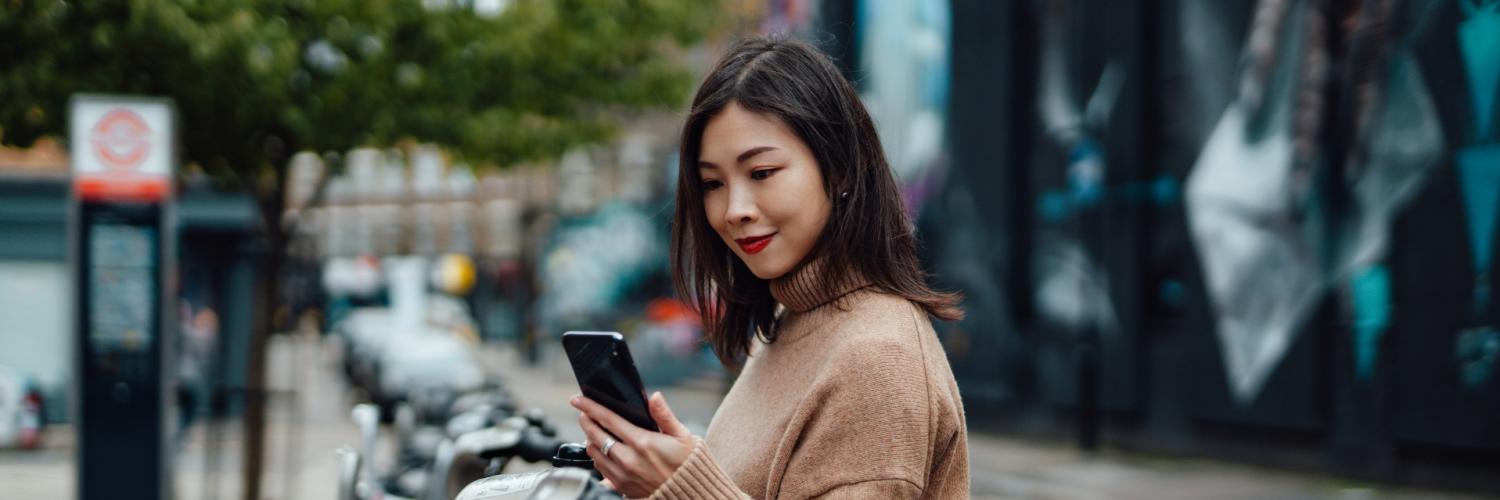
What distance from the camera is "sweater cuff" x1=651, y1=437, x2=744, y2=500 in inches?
70.8

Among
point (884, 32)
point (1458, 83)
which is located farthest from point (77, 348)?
point (884, 32)

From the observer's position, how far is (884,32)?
19.3 meters

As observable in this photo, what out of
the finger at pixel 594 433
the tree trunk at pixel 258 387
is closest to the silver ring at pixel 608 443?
the finger at pixel 594 433

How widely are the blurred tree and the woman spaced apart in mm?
6230

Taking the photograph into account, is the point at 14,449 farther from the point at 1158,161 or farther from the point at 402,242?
the point at 402,242

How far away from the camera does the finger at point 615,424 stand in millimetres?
1817

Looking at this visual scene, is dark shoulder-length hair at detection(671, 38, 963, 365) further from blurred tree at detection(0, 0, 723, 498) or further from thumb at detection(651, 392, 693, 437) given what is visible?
blurred tree at detection(0, 0, 723, 498)

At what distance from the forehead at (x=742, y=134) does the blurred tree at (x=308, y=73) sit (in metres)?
6.23

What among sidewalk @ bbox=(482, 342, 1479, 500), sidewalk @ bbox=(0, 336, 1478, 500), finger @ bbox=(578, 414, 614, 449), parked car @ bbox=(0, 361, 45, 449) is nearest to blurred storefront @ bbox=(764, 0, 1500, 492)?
sidewalk @ bbox=(482, 342, 1479, 500)

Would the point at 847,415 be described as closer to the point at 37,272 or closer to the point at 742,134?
the point at 742,134

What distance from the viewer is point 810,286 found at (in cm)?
199

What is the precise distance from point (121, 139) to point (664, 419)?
6482 millimetres

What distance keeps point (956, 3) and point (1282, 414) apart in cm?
717

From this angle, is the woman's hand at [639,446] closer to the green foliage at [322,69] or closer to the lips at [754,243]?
the lips at [754,243]
